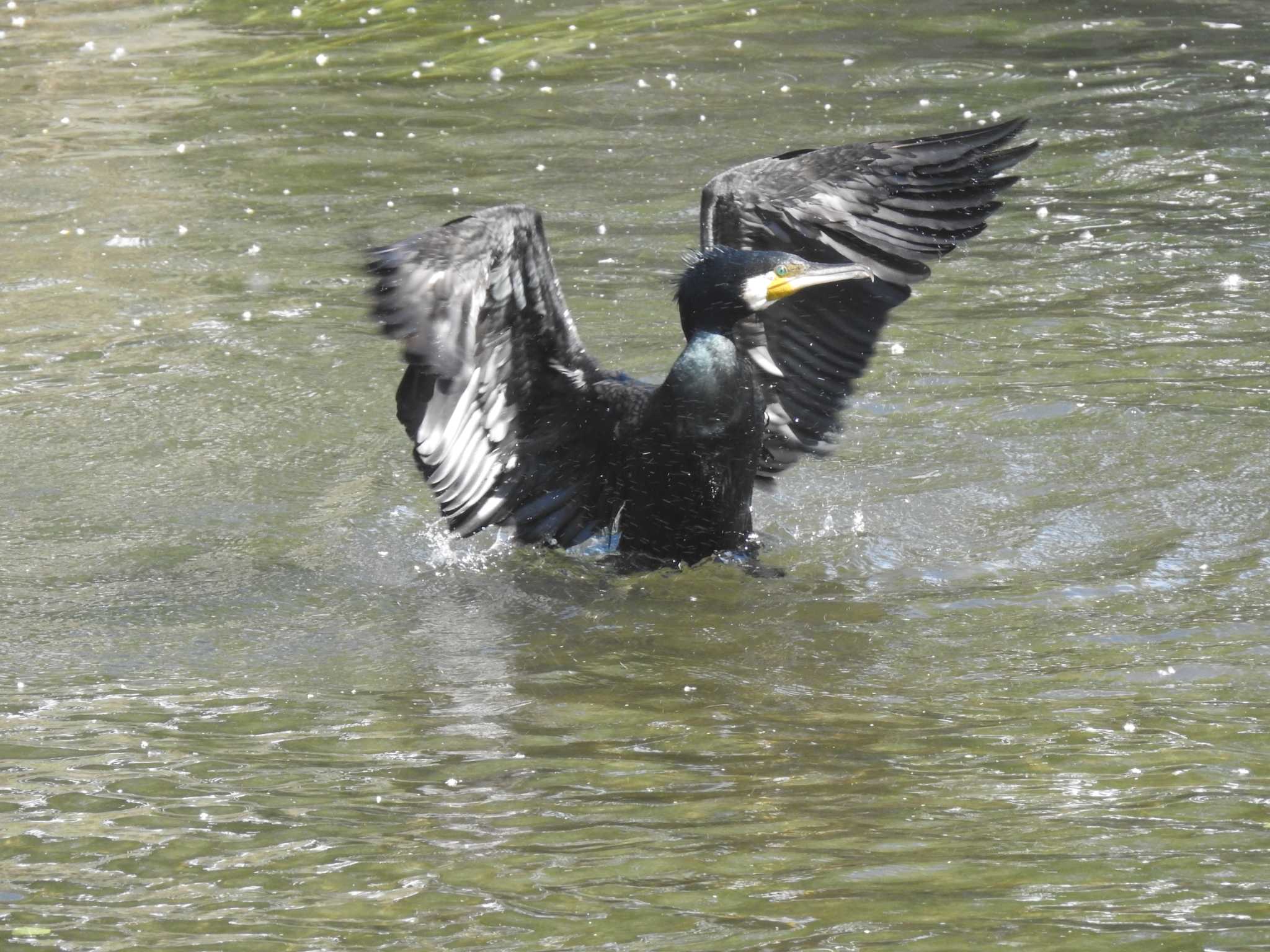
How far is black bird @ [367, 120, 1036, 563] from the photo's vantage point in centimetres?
537

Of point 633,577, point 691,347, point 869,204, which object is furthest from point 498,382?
point 869,204

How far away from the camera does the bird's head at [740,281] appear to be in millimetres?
5777

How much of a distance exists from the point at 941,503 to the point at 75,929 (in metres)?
3.83

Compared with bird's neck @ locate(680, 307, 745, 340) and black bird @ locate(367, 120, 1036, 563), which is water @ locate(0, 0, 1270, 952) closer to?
black bird @ locate(367, 120, 1036, 563)

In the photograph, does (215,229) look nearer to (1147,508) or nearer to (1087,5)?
(1147,508)

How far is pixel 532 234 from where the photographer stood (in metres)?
5.39

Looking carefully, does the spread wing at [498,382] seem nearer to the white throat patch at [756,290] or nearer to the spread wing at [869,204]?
the white throat patch at [756,290]

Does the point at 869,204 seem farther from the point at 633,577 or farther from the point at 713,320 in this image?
the point at 633,577

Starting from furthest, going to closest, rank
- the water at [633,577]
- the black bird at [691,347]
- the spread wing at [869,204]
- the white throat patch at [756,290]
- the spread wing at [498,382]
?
the spread wing at [869,204] → the white throat patch at [756,290] → the black bird at [691,347] → the spread wing at [498,382] → the water at [633,577]

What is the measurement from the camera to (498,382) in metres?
5.76

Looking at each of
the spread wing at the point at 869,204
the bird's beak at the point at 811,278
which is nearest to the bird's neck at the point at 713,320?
the bird's beak at the point at 811,278

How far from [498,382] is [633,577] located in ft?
3.13

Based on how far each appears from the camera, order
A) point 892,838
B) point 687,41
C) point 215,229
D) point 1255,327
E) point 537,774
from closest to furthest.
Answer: point 892,838
point 537,774
point 1255,327
point 215,229
point 687,41

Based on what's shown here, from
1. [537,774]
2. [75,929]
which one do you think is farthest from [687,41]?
[75,929]
